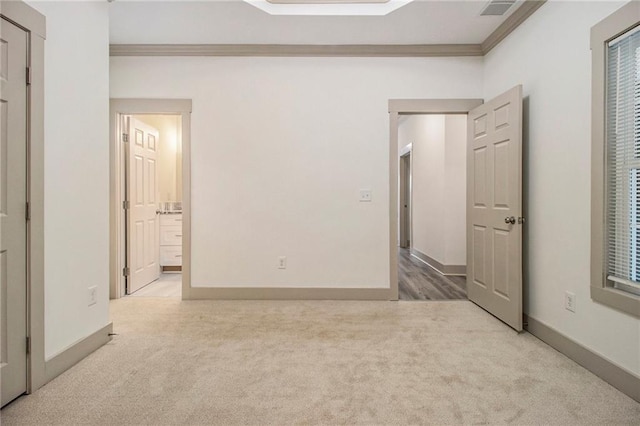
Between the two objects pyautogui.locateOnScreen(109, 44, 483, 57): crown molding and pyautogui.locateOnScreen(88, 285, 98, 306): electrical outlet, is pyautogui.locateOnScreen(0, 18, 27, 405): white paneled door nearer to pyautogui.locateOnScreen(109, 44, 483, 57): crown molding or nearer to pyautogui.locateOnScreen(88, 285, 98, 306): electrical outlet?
pyautogui.locateOnScreen(88, 285, 98, 306): electrical outlet

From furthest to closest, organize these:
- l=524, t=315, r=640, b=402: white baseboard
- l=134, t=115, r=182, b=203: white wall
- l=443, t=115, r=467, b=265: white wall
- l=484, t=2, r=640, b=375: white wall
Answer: l=134, t=115, r=182, b=203: white wall, l=443, t=115, r=467, b=265: white wall, l=484, t=2, r=640, b=375: white wall, l=524, t=315, r=640, b=402: white baseboard

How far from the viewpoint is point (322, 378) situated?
1.96 m

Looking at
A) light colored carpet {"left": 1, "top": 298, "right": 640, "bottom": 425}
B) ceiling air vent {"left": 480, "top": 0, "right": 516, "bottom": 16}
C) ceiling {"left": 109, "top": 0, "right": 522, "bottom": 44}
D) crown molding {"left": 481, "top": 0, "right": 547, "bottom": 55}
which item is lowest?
light colored carpet {"left": 1, "top": 298, "right": 640, "bottom": 425}

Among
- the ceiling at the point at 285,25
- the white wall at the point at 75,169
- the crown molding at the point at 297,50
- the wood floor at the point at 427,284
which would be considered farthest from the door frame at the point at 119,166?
the wood floor at the point at 427,284

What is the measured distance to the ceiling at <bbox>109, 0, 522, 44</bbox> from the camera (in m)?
2.86

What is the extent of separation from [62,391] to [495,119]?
12.0ft

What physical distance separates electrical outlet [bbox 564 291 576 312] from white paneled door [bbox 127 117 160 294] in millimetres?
4126

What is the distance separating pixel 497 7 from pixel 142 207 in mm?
4187

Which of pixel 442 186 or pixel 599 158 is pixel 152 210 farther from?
pixel 599 158

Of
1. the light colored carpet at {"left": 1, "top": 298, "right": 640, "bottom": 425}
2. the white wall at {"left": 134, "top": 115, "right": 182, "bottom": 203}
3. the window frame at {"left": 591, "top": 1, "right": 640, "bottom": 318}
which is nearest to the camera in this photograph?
the light colored carpet at {"left": 1, "top": 298, "right": 640, "bottom": 425}

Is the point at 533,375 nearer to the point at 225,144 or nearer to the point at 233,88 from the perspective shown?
the point at 225,144

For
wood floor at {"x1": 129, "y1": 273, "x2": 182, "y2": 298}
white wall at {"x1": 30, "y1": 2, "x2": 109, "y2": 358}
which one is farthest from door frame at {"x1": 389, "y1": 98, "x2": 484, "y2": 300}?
white wall at {"x1": 30, "y1": 2, "x2": 109, "y2": 358}

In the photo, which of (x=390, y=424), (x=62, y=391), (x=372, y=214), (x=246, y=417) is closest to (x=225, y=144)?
(x=372, y=214)

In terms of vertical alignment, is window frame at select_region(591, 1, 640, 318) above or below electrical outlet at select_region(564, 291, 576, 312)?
above
